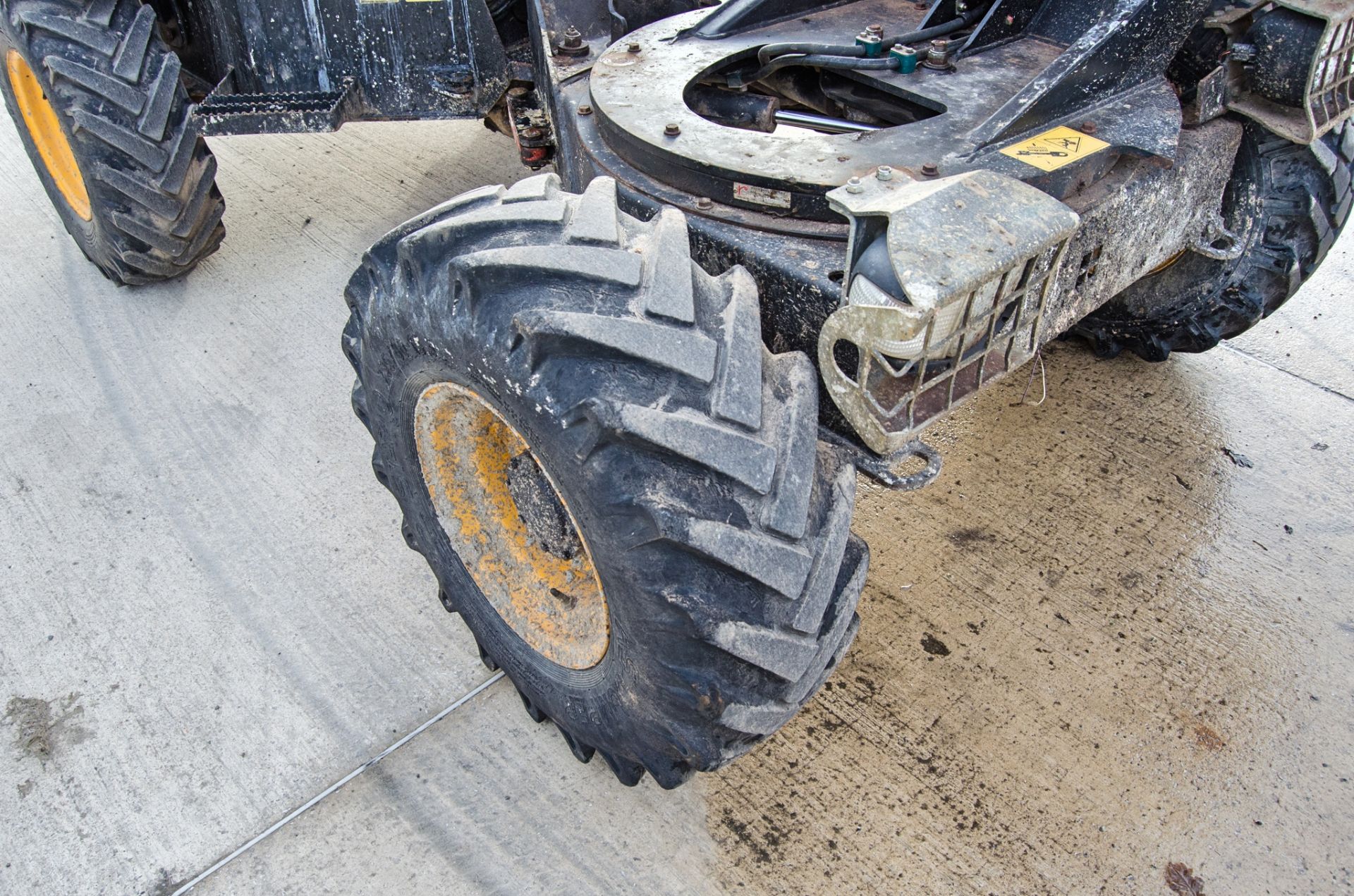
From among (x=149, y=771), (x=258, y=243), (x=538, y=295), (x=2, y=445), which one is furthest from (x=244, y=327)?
(x=538, y=295)

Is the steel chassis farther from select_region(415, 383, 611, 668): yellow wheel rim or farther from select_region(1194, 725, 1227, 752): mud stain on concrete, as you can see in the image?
select_region(1194, 725, 1227, 752): mud stain on concrete

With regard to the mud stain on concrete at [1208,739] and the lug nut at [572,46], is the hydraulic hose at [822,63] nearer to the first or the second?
the lug nut at [572,46]

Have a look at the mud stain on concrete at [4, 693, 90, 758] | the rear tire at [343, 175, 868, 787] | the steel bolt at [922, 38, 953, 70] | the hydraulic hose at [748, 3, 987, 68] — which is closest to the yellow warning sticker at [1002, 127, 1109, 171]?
the steel bolt at [922, 38, 953, 70]

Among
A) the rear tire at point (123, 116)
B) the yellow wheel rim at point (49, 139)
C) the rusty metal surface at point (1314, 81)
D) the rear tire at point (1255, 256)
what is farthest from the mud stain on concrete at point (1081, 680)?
the yellow wheel rim at point (49, 139)

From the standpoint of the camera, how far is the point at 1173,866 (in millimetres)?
1962

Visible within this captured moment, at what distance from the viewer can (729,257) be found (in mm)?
1818

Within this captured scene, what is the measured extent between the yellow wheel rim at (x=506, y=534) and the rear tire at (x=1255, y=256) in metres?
1.77

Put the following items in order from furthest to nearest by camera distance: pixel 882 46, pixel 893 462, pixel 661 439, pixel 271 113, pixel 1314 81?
pixel 271 113 → pixel 882 46 → pixel 1314 81 → pixel 893 462 → pixel 661 439

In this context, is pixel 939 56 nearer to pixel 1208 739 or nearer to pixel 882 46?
pixel 882 46

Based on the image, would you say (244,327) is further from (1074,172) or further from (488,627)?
(1074,172)

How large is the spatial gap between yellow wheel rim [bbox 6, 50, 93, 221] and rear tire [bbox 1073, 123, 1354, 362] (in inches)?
134

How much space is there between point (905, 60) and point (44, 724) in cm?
242

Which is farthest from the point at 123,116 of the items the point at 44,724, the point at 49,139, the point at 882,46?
the point at 882,46

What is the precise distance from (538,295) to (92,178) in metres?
2.32
